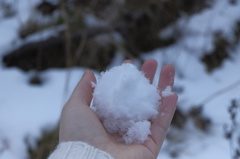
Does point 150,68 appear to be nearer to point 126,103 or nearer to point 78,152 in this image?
point 126,103

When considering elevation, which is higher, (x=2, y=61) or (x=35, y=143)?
(x=2, y=61)

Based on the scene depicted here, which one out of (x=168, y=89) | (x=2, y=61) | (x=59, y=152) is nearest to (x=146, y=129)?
(x=168, y=89)

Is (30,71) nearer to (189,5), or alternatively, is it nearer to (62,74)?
(62,74)

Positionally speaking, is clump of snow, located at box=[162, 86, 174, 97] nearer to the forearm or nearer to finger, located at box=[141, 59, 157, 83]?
finger, located at box=[141, 59, 157, 83]

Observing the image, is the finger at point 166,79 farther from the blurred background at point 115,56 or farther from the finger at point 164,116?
the blurred background at point 115,56

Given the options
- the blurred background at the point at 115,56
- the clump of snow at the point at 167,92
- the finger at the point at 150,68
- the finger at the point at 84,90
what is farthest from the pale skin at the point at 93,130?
the blurred background at the point at 115,56

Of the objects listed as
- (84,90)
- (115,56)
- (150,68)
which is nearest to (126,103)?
(84,90)
